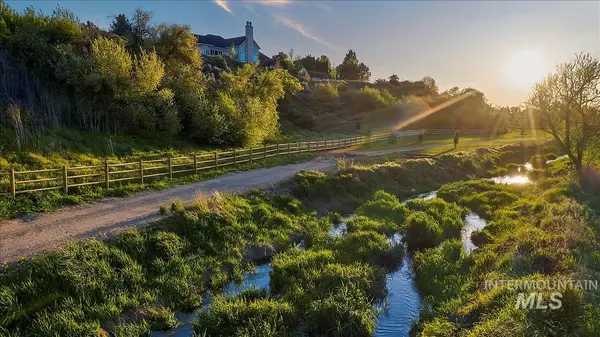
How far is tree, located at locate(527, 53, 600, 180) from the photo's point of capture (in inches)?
971

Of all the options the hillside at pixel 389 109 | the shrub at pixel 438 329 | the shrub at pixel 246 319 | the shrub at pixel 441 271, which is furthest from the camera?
the hillside at pixel 389 109

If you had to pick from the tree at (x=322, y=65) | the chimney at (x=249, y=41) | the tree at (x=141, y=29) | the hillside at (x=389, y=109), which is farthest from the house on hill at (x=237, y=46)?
the tree at (x=141, y=29)

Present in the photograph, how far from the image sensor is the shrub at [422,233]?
47.0 ft

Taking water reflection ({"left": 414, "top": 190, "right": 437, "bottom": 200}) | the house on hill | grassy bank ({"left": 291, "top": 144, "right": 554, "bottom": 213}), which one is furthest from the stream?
the house on hill

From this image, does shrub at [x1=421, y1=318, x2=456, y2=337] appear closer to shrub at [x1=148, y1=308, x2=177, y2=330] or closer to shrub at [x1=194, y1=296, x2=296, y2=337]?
shrub at [x1=194, y1=296, x2=296, y2=337]

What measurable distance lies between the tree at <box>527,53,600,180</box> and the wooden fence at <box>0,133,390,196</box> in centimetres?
1878

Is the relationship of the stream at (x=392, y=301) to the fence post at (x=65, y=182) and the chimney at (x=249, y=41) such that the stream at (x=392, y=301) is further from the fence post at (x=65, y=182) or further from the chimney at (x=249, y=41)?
the chimney at (x=249, y=41)

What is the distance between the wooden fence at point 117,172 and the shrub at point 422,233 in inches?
473

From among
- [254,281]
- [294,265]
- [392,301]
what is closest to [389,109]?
[294,265]

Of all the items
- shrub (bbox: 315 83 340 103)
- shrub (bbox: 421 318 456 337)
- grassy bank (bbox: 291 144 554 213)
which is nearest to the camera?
shrub (bbox: 421 318 456 337)

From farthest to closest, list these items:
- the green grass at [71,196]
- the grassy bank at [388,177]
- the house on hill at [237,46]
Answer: the house on hill at [237,46] < the grassy bank at [388,177] < the green grass at [71,196]

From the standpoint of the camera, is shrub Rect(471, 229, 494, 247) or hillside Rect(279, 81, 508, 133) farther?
hillside Rect(279, 81, 508, 133)

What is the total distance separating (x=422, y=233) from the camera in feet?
48.3

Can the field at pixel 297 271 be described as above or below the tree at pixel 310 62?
below
